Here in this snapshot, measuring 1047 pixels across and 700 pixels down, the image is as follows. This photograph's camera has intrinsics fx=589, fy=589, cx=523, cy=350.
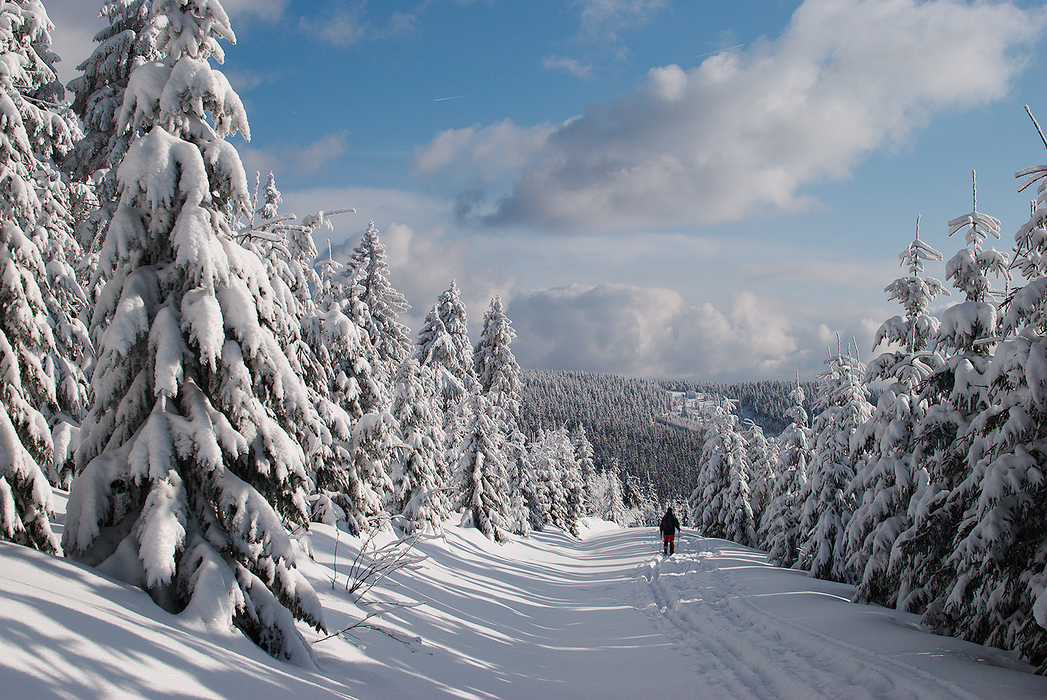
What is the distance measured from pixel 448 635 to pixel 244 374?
21.5 ft

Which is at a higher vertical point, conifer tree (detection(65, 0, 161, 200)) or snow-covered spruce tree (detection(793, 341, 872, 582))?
conifer tree (detection(65, 0, 161, 200))

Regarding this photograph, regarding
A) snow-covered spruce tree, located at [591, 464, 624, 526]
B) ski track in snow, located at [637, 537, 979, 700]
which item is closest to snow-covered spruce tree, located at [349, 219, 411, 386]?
ski track in snow, located at [637, 537, 979, 700]

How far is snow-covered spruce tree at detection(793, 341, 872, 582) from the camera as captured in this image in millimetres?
20156

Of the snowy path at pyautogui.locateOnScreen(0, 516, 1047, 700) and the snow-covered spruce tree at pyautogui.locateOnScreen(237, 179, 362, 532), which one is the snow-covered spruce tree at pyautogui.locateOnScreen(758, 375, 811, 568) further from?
the snow-covered spruce tree at pyautogui.locateOnScreen(237, 179, 362, 532)

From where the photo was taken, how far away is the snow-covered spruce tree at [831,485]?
66.1ft

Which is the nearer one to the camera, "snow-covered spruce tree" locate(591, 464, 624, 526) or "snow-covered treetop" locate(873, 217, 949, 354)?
"snow-covered treetop" locate(873, 217, 949, 354)

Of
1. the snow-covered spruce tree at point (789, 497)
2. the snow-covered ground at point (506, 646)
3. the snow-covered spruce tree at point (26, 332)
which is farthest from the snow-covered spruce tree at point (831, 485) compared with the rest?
the snow-covered spruce tree at point (26, 332)

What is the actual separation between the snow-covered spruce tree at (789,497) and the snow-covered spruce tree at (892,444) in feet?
32.7

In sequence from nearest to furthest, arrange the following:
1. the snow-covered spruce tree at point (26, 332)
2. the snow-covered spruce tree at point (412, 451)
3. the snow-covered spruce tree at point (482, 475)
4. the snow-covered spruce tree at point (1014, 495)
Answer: the snow-covered spruce tree at point (26, 332), the snow-covered spruce tree at point (1014, 495), the snow-covered spruce tree at point (412, 451), the snow-covered spruce tree at point (482, 475)

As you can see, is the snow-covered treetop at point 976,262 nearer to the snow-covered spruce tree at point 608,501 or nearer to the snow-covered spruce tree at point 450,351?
the snow-covered spruce tree at point 450,351

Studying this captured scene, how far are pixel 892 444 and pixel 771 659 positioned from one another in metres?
7.23

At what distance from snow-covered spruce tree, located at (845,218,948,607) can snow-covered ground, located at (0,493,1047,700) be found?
117 cm

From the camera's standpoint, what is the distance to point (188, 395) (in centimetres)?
675

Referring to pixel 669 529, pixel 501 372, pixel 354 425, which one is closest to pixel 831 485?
pixel 669 529
